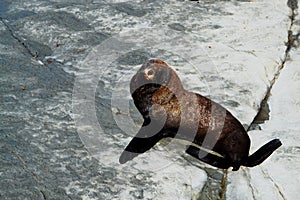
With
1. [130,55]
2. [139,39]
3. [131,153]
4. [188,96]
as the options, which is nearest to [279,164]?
[188,96]

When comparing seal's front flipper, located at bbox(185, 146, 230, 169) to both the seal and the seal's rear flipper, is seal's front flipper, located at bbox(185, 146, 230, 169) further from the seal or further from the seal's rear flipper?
the seal's rear flipper

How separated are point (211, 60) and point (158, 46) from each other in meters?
0.63

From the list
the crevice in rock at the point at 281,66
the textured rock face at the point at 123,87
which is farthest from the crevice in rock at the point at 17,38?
the crevice in rock at the point at 281,66

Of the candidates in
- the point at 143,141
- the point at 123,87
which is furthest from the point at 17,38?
the point at 143,141

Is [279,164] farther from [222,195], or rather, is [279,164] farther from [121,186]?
[121,186]

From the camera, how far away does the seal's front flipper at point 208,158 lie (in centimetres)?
307

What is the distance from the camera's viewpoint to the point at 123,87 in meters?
4.02

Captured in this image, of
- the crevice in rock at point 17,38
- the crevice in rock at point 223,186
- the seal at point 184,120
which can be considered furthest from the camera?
the crevice in rock at point 17,38

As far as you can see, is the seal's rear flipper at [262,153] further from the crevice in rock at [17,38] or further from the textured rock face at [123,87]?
the crevice in rock at [17,38]

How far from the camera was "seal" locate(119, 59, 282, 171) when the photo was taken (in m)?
3.01

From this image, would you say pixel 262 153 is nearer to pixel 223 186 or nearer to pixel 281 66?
pixel 223 186

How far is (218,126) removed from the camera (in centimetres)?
303

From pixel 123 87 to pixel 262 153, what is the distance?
1426mm

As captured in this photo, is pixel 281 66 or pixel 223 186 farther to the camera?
pixel 281 66
